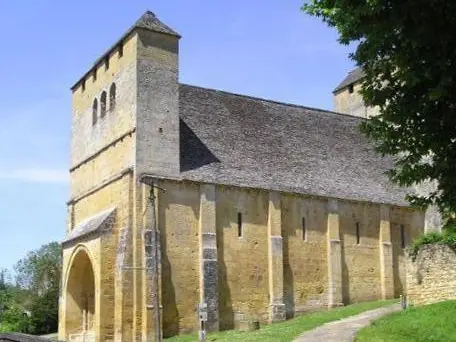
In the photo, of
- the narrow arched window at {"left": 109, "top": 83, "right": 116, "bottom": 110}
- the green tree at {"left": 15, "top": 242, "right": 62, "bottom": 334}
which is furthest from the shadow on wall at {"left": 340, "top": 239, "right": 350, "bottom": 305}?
the green tree at {"left": 15, "top": 242, "right": 62, "bottom": 334}

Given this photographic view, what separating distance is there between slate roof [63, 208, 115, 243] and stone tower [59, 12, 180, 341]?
52 millimetres

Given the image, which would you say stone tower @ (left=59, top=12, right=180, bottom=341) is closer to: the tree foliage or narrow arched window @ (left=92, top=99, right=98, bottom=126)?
narrow arched window @ (left=92, top=99, right=98, bottom=126)

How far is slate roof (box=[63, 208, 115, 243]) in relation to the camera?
28750mm

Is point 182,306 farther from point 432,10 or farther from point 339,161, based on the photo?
point 432,10

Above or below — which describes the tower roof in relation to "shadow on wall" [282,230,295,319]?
above

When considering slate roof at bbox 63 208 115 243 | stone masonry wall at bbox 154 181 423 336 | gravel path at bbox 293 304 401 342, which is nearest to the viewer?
gravel path at bbox 293 304 401 342

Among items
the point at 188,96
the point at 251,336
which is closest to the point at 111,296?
the point at 251,336

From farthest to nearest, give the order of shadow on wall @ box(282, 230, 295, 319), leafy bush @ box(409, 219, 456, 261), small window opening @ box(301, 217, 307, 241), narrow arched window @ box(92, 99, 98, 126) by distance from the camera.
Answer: narrow arched window @ box(92, 99, 98, 126) < small window opening @ box(301, 217, 307, 241) < shadow on wall @ box(282, 230, 295, 319) < leafy bush @ box(409, 219, 456, 261)

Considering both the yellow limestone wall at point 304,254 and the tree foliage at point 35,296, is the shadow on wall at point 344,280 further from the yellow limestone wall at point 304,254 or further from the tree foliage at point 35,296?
the tree foliage at point 35,296

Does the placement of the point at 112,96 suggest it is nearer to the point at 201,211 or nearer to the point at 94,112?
the point at 94,112

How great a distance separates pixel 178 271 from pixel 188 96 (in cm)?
907

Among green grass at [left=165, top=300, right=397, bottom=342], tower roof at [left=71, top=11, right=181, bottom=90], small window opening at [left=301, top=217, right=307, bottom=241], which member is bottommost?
green grass at [left=165, top=300, right=397, bottom=342]

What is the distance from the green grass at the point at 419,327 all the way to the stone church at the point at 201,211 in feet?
28.7

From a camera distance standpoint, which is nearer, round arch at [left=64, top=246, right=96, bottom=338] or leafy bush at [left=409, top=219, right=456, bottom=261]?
leafy bush at [left=409, top=219, right=456, bottom=261]
